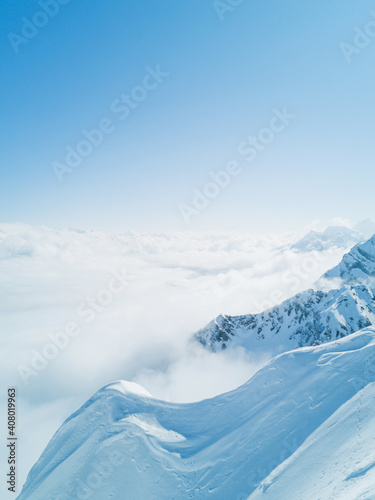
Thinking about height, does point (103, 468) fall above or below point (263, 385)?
above

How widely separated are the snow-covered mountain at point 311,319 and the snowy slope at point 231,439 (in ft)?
369

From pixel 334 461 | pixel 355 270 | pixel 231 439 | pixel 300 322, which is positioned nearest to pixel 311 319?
pixel 300 322

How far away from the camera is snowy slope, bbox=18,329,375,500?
42.2 ft

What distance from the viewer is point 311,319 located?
419ft

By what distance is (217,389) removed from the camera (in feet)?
511

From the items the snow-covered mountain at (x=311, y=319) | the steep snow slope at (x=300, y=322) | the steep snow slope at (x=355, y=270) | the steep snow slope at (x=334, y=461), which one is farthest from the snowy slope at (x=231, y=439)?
the steep snow slope at (x=355, y=270)

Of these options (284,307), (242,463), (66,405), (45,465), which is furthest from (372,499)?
(66,405)

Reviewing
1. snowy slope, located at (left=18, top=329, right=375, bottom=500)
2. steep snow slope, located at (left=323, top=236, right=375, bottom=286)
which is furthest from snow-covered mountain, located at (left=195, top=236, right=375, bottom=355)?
snowy slope, located at (left=18, top=329, right=375, bottom=500)

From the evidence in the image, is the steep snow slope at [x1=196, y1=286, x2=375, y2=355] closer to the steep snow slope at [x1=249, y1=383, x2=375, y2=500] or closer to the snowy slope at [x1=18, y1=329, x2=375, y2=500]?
the snowy slope at [x1=18, y1=329, x2=375, y2=500]

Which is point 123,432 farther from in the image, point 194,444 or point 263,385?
point 263,385

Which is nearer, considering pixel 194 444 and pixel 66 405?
pixel 194 444

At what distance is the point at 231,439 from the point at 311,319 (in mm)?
131537

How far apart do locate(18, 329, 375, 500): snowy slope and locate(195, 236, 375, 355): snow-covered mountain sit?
112 meters

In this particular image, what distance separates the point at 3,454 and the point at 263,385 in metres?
212
